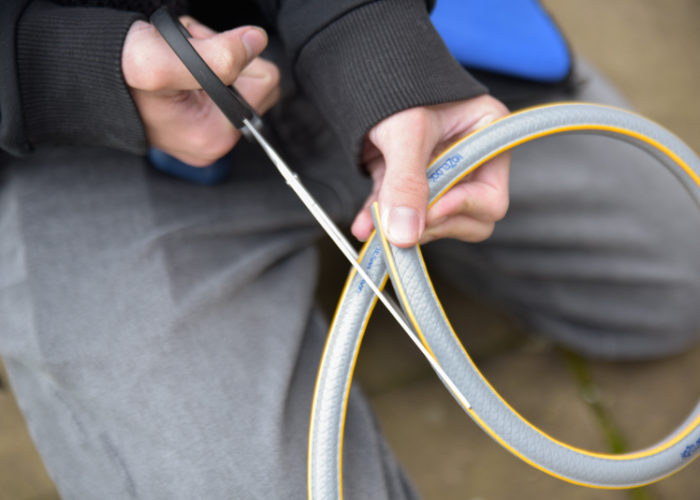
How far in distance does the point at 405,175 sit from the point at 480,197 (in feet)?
0.32

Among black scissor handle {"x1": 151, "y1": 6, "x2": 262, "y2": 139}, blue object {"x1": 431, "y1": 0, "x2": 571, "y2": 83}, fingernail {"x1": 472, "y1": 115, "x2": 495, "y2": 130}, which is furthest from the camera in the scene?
blue object {"x1": 431, "y1": 0, "x2": 571, "y2": 83}

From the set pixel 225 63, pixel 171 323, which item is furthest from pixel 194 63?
pixel 171 323

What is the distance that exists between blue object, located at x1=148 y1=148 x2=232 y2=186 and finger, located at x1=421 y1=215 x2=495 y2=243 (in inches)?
10.8

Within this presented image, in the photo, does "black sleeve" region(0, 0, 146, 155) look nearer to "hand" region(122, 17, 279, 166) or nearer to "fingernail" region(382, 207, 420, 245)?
"hand" region(122, 17, 279, 166)

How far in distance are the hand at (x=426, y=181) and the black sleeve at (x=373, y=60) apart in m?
0.02

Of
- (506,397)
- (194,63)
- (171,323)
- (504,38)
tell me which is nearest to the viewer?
(194,63)

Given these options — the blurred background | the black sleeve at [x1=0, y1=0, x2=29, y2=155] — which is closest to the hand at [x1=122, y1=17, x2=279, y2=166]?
the black sleeve at [x1=0, y1=0, x2=29, y2=155]

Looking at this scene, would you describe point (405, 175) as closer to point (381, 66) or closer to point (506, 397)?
point (381, 66)

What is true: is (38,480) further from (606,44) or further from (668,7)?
(668,7)

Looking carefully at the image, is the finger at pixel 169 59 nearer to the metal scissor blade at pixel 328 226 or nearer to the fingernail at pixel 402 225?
the metal scissor blade at pixel 328 226

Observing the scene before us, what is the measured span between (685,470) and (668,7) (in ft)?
3.77

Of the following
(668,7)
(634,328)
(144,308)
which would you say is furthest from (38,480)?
(668,7)

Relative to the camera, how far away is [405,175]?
51 centimetres

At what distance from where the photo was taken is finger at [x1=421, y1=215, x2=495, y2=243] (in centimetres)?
58
